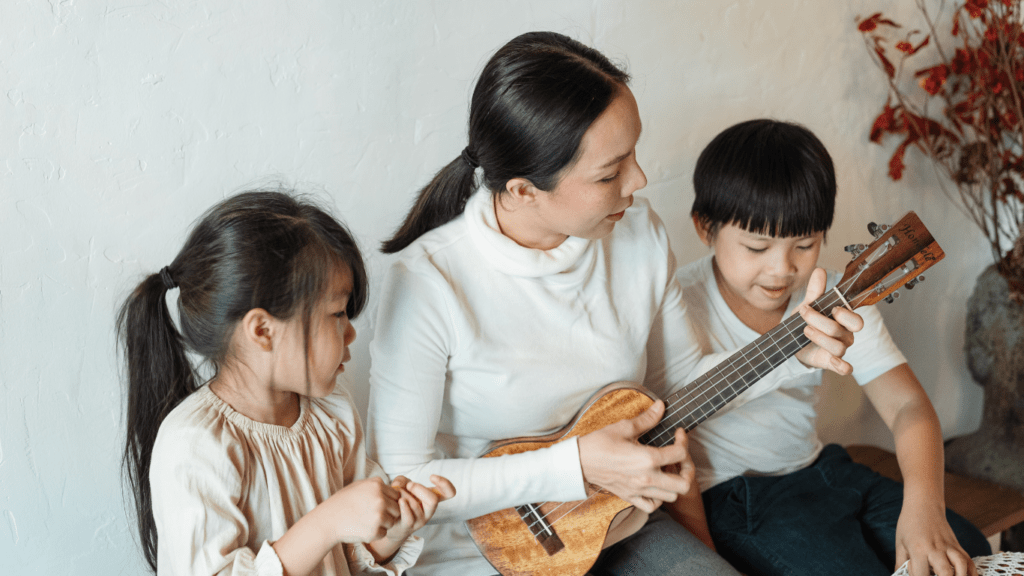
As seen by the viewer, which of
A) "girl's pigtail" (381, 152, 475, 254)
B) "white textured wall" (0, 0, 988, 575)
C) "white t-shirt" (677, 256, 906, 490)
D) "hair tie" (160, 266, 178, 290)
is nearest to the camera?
"hair tie" (160, 266, 178, 290)

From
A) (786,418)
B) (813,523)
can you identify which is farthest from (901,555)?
(786,418)

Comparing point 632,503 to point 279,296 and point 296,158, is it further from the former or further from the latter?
point 296,158

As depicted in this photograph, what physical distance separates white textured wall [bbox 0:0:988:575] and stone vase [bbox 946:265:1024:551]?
1.31 meters

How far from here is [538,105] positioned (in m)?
1.03

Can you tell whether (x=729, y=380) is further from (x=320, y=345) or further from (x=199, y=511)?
(x=199, y=511)

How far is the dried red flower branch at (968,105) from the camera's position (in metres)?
1.93

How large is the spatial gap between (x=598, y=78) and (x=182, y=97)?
64 cm

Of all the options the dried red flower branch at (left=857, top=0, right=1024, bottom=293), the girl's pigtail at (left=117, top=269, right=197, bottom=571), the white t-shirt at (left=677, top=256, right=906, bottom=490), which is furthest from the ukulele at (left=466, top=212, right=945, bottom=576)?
the dried red flower branch at (left=857, top=0, right=1024, bottom=293)

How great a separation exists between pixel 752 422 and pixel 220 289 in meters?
0.99

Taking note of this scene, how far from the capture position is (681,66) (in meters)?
1.66

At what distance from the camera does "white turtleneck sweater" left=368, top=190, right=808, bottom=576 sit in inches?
43.4

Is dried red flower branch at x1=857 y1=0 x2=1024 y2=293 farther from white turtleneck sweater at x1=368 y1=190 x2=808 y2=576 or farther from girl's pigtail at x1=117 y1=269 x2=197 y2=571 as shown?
girl's pigtail at x1=117 y1=269 x2=197 y2=571

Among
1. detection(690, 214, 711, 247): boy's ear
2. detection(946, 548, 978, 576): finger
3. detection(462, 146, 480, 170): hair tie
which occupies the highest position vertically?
Answer: detection(462, 146, 480, 170): hair tie

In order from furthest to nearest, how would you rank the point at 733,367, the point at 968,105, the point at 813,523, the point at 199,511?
the point at 968,105 → the point at 813,523 → the point at 733,367 → the point at 199,511
